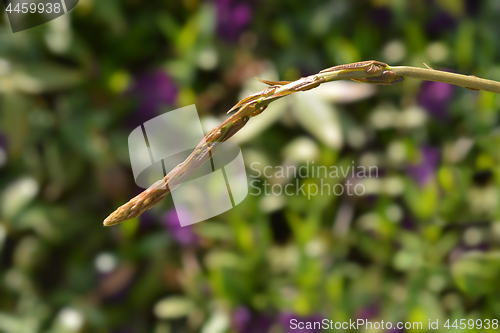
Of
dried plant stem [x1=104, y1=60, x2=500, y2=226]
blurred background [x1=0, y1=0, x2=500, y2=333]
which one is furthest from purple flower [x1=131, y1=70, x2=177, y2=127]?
dried plant stem [x1=104, y1=60, x2=500, y2=226]

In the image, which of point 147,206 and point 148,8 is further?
point 148,8

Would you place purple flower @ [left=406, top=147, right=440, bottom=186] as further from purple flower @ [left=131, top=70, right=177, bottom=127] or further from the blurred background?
purple flower @ [left=131, top=70, right=177, bottom=127]

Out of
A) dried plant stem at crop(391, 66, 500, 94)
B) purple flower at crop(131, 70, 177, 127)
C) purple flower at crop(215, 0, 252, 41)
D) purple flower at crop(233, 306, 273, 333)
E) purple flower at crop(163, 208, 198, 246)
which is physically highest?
dried plant stem at crop(391, 66, 500, 94)

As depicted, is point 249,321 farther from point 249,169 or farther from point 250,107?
point 250,107

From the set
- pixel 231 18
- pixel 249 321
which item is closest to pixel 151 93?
pixel 231 18

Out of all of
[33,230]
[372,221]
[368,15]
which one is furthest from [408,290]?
[33,230]

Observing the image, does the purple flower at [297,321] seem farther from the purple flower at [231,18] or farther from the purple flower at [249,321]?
the purple flower at [231,18]

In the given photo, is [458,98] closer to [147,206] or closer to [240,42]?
[240,42]
